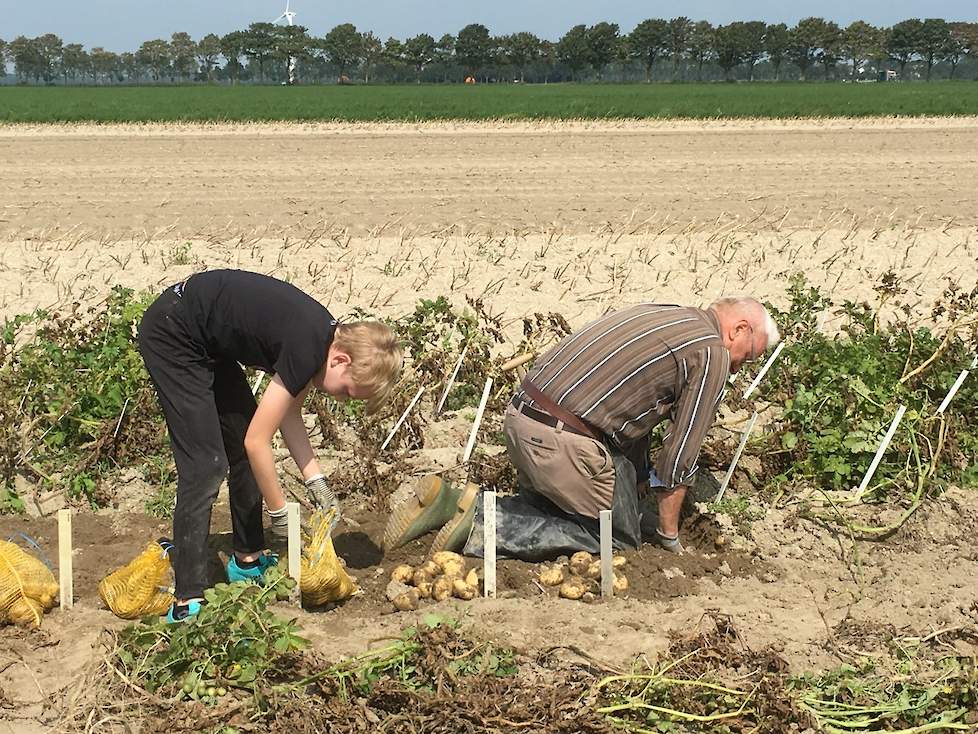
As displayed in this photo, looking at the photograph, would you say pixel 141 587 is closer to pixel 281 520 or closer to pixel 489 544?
pixel 281 520

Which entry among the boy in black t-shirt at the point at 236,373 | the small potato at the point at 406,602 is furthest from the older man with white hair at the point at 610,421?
the boy in black t-shirt at the point at 236,373

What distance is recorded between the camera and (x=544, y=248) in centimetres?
923

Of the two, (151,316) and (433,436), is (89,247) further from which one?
(151,316)

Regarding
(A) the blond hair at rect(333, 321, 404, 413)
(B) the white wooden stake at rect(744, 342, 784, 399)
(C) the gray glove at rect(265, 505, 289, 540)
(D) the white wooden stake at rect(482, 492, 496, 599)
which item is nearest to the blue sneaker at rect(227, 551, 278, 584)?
(C) the gray glove at rect(265, 505, 289, 540)

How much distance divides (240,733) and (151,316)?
1393 mm

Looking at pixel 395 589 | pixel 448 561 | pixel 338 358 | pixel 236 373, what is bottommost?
pixel 395 589

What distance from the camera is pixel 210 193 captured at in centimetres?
1539

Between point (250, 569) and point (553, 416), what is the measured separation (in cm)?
129

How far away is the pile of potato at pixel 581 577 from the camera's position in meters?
4.30

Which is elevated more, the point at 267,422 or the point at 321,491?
the point at 267,422

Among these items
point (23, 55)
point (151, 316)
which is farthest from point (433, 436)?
point (23, 55)

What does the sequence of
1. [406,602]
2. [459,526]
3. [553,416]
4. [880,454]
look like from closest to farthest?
1. [406,602]
2. [553,416]
3. [459,526]
4. [880,454]

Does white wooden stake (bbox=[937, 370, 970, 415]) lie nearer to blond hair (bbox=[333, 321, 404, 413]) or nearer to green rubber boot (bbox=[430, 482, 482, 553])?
green rubber boot (bbox=[430, 482, 482, 553])

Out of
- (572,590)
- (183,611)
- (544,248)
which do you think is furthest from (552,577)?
(544,248)
